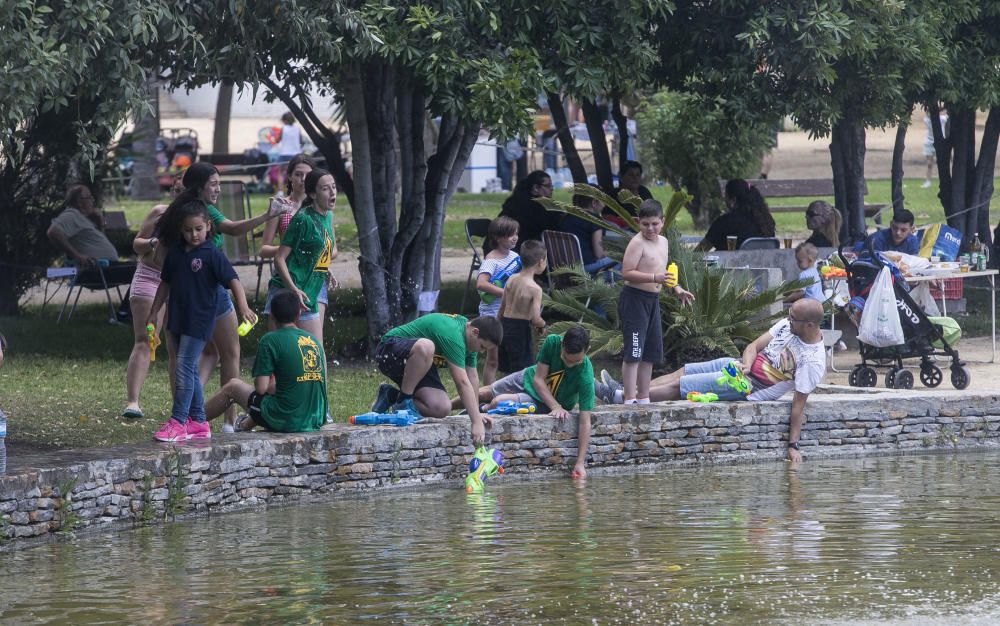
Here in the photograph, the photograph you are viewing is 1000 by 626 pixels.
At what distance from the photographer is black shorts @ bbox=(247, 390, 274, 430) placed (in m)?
9.30

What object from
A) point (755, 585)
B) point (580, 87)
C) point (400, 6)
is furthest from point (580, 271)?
point (755, 585)

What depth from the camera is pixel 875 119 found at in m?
16.4

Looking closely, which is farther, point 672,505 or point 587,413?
point 587,413

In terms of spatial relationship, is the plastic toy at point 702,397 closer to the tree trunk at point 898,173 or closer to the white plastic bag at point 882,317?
the white plastic bag at point 882,317

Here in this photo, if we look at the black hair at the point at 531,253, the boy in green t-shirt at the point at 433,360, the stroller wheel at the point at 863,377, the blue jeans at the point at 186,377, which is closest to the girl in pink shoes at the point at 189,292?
the blue jeans at the point at 186,377

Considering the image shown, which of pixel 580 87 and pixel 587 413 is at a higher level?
pixel 580 87

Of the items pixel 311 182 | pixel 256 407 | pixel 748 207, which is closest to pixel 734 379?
pixel 311 182

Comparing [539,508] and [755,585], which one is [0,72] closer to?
[539,508]

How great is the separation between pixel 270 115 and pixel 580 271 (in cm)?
A: 3544

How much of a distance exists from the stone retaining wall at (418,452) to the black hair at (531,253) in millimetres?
1226

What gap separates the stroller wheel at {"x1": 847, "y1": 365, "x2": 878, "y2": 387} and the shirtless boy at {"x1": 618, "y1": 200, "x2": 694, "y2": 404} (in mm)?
2328

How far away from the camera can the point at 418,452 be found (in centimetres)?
984

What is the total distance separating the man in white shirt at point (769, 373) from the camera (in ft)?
36.3

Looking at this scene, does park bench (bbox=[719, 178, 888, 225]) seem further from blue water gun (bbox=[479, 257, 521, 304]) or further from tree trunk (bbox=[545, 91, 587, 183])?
blue water gun (bbox=[479, 257, 521, 304])
